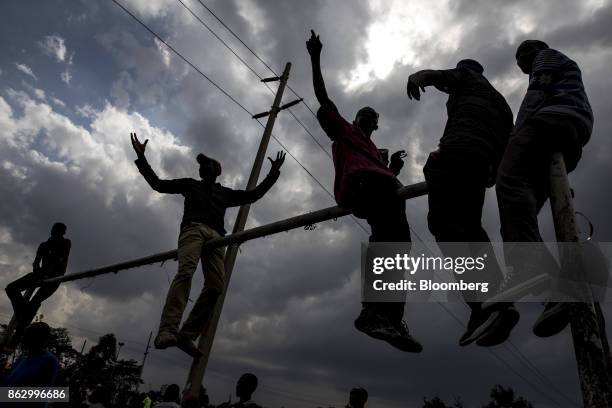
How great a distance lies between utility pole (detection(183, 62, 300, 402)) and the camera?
20.5 feet

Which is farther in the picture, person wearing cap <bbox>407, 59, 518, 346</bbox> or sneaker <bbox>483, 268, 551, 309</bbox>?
person wearing cap <bbox>407, 59, 518, 346</bbox>

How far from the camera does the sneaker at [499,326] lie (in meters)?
1.83

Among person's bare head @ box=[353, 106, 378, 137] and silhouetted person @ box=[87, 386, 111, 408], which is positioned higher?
person's bare head @ box=[353, 106, 378, 137]

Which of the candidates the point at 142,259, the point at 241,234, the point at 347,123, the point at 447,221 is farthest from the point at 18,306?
the point at 447,221

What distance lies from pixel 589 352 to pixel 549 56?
166cm

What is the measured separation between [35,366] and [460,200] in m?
4.76

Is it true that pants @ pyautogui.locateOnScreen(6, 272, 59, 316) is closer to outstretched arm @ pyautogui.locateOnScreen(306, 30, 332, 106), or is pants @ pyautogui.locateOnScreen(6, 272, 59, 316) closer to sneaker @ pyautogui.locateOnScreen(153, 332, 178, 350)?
sneaker @ pyautogui.locateOnScreen(153, 332, 178, 350)

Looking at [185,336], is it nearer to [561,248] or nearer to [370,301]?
[370,301]

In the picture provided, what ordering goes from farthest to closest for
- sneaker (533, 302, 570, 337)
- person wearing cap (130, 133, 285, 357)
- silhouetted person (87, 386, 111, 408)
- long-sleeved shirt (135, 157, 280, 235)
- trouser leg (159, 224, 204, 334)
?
silhouetted person (87, 386, 111, 408) < long-sleeved shirt (135, 157, 280, 235) < person wearing cap (130, 133, 285, 357) < trouser leg (159, 224, 204, 334) < sneaker (533, 302, 570, 337)

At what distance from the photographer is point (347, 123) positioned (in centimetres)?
353

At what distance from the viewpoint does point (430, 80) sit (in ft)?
8.80

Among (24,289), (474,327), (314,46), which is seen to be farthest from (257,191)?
(24,289)

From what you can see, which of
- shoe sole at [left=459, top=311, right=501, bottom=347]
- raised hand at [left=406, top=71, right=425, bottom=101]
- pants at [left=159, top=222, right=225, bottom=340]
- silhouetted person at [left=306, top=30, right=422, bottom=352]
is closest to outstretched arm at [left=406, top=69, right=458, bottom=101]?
raised hand at [left=406, top=71, right=425, bottom=101]

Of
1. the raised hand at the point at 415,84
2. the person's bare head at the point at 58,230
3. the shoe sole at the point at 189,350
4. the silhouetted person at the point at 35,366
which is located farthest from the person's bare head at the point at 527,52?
the person's bare head at the point at 58,230
